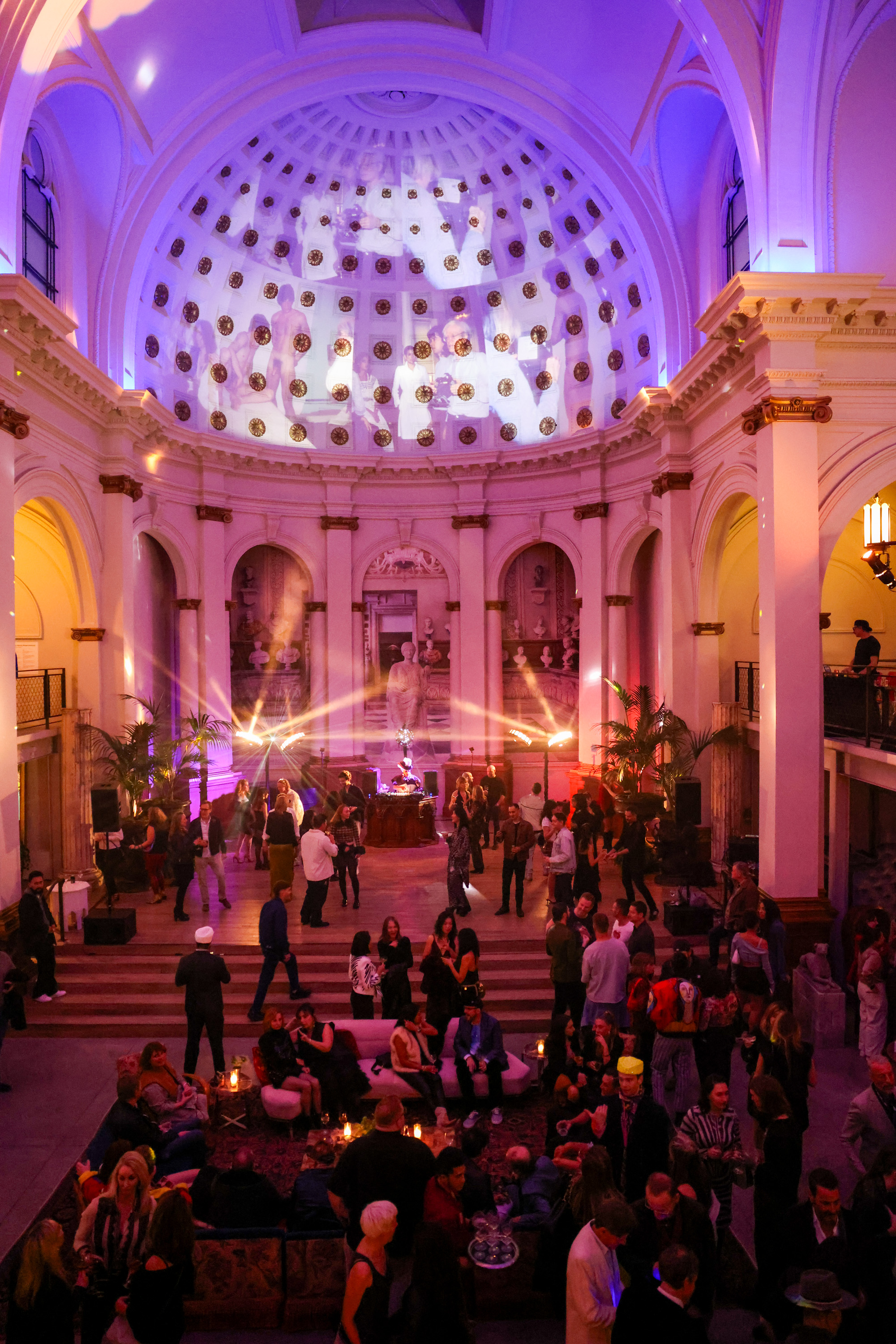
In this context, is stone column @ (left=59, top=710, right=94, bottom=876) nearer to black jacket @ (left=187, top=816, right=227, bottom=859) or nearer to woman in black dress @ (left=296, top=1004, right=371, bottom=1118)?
black jacket @ (left=187, top=816, right=227, bottom=859)

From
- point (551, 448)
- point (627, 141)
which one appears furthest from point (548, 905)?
point (627, 141)

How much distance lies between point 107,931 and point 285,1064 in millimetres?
4840

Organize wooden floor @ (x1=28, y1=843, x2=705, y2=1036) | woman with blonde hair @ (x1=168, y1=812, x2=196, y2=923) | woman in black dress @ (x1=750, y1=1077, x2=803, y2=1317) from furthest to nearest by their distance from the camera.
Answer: woman with blonde hair @ (x1=168, y1=812, x2=196, y2=923)
wooden floor @ (x1=28, y1=843, x2=705, y2=1036)
woman in black dress @ (x1=750, y1=1077, x2=803, y2=1317)

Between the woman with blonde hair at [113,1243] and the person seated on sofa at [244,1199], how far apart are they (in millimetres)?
974

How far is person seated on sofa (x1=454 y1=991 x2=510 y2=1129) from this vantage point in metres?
8.32

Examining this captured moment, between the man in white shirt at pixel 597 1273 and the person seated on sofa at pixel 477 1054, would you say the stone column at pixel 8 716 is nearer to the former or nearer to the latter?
the person seated on sofa at pixel 477 1054

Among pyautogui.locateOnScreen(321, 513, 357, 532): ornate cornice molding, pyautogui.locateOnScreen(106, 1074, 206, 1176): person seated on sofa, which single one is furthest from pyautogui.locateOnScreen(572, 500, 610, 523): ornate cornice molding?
pyautogui.locateOnScreen(106, 1074, 206, 1176): person seated on sofa

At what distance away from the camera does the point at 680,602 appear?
16.7m

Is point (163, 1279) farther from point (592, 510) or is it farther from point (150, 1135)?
point (592, 510)

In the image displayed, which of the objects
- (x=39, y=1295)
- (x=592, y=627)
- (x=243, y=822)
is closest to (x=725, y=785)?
(x=592, y=627)

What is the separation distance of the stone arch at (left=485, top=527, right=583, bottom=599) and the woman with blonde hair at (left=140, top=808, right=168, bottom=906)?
10892 mm

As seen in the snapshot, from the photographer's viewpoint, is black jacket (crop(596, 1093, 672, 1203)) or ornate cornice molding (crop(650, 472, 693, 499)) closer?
black jacket (crop(596, 1093, 672, 1203))

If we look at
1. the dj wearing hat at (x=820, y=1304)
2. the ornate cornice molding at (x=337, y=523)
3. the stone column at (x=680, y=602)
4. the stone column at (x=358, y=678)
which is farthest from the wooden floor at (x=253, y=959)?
the ornate cornice molding at (x=337, y=523)

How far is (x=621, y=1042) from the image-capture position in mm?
7367
